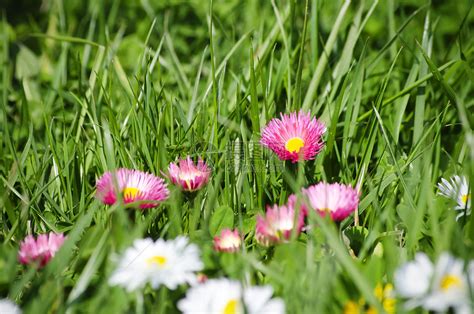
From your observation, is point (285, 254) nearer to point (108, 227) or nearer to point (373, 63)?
point (108, 227)

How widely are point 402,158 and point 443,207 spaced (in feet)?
0.79

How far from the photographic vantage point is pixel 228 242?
100cm

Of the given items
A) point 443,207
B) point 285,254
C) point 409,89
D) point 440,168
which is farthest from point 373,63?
point 285,254

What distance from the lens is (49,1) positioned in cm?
245

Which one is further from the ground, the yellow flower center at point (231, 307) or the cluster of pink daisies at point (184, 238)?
the cluster of pink daisies at point (184, 238)

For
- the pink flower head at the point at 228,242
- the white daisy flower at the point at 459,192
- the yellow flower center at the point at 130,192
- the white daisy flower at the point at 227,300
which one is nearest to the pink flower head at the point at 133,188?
the yellow flower center at the point at 130,192

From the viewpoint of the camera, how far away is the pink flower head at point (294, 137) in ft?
3.79

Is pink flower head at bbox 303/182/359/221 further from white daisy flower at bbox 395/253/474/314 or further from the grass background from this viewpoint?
white daisy flower at bbox 395/253/474/314

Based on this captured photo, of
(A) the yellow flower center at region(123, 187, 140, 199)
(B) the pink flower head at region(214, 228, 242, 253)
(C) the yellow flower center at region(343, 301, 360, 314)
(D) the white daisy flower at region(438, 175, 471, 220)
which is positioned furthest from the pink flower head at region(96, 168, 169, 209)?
(D) the white daisy flower at region(438, 175, 471, 220)

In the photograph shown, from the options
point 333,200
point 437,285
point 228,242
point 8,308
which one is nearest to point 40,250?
point 8,308

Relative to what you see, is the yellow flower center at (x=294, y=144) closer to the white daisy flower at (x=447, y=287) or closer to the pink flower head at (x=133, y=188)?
the pink flower head at (x=133, y=188)

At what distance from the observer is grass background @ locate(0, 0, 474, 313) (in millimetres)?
899

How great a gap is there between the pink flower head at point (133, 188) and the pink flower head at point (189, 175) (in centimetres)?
2

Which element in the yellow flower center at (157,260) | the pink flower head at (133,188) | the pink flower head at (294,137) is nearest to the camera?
the yellow flower center at (157,260)
